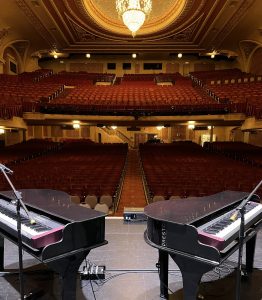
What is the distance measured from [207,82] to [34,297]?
1043 centimetres

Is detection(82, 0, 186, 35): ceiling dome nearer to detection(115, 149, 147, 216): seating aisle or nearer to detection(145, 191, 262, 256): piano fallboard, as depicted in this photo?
detection(115, 149, 147, 216): seating aisle

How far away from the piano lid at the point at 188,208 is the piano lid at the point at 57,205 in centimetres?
28

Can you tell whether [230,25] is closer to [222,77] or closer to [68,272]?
[222,77]

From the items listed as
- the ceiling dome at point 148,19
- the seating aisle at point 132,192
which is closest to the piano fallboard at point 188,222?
the seating aisle at point 132,192

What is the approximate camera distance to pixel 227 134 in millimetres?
11898

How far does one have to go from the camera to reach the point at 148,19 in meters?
8.75

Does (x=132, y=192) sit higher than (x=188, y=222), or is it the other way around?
(x=188, y=222)

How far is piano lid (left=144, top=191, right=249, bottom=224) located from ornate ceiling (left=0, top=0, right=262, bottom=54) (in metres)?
7.24

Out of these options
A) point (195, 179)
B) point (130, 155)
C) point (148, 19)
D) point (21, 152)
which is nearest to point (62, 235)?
point (195, 179)

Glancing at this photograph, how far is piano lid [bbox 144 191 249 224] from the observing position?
1177mm

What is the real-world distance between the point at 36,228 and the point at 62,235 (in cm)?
17

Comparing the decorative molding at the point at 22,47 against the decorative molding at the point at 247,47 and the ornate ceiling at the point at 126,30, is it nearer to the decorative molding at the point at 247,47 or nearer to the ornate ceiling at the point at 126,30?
the ornate ceiling at the point at 126,30

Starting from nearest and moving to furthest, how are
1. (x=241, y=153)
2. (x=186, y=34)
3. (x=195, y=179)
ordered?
(x=195, y=179), (x=241, y=153), (x=186, y=34)

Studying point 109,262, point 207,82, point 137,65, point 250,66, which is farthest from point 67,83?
point 109,262
